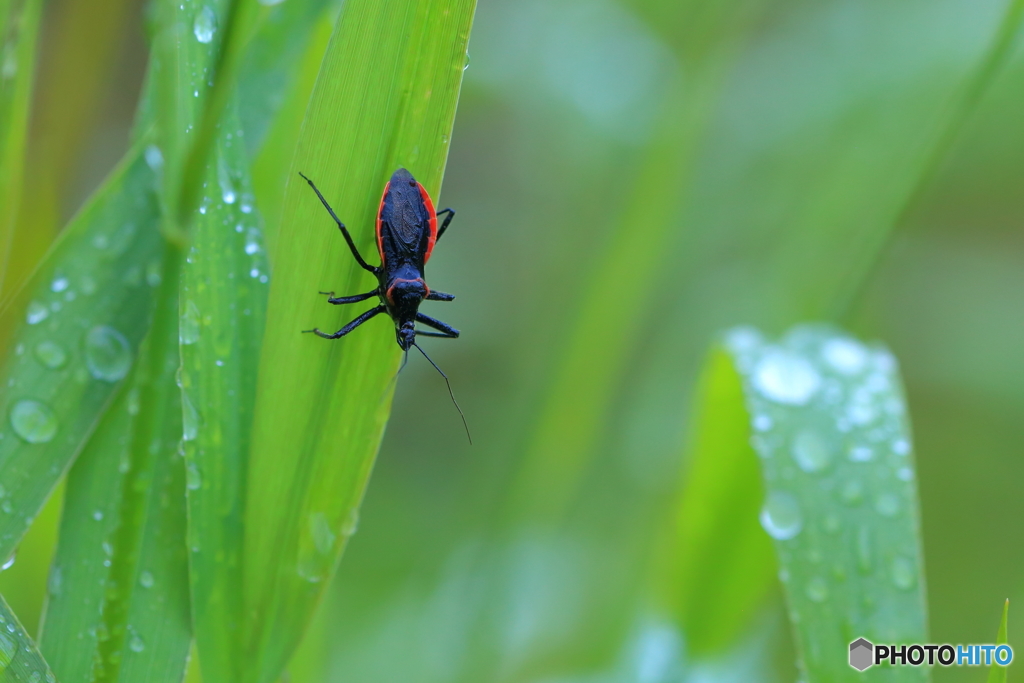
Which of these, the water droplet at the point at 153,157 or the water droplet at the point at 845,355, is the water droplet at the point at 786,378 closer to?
the water droplet at the point at 845,355

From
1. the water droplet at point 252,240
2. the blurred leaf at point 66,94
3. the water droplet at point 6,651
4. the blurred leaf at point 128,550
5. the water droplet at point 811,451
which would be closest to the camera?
the water droplet at point 6,651

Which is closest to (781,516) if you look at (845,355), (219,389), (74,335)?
(845,355)

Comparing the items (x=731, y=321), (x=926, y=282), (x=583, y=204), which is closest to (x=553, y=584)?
(x=731, y=321)

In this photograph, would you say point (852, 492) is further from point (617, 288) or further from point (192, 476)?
point (192, 476)

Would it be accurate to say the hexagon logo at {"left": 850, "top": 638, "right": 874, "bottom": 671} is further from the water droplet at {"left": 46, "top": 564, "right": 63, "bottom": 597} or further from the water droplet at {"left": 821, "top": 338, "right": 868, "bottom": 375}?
the water droplet at {"left": 46, "top": 564, "right": 63, "bottom": 597}

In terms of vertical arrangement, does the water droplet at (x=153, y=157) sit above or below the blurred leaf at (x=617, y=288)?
below

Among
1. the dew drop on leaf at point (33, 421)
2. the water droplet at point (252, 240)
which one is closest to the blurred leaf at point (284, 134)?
the water droplet at point (252, 240)
